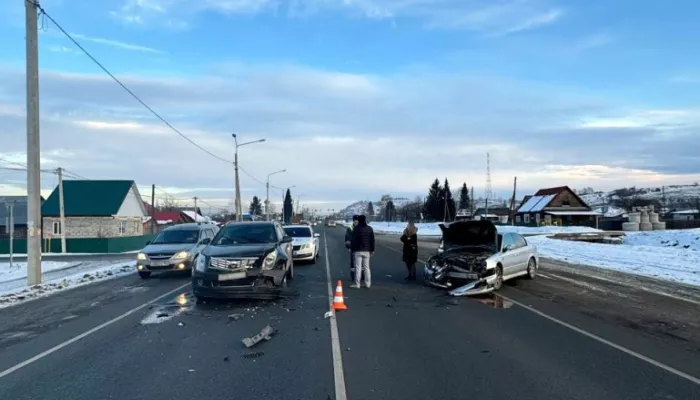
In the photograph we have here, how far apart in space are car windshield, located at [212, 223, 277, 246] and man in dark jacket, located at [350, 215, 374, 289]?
6.30 feet

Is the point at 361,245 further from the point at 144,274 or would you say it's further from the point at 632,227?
the point at 632,227

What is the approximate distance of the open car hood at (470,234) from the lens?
14.6 metres

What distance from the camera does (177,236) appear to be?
18.8 metres

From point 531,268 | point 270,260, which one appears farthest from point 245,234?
point 531,268

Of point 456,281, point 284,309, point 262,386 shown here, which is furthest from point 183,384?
point 456,281

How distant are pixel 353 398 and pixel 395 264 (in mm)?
15760

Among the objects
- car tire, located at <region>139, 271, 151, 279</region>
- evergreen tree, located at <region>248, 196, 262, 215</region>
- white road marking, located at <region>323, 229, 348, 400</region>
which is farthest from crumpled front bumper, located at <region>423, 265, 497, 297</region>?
evergreen tree, located at <region>248, 196, 262, 215</region>

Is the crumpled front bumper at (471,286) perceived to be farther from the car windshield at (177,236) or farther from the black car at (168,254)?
the car windshield at (177,236)

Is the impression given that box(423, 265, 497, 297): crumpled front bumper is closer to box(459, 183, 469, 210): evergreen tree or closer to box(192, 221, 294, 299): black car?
box(192, 221, 294, 299): black car

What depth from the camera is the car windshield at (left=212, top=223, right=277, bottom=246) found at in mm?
12773

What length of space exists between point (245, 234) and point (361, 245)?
8.95ft

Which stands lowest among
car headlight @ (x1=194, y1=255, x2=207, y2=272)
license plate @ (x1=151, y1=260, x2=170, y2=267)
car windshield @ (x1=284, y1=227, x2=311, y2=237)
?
Result: license plate @ (x1=151, y1=260, x2=170, y2=267)

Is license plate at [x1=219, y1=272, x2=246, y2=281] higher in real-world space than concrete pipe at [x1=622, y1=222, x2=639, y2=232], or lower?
higher

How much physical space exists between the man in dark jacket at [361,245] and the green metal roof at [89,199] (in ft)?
153
